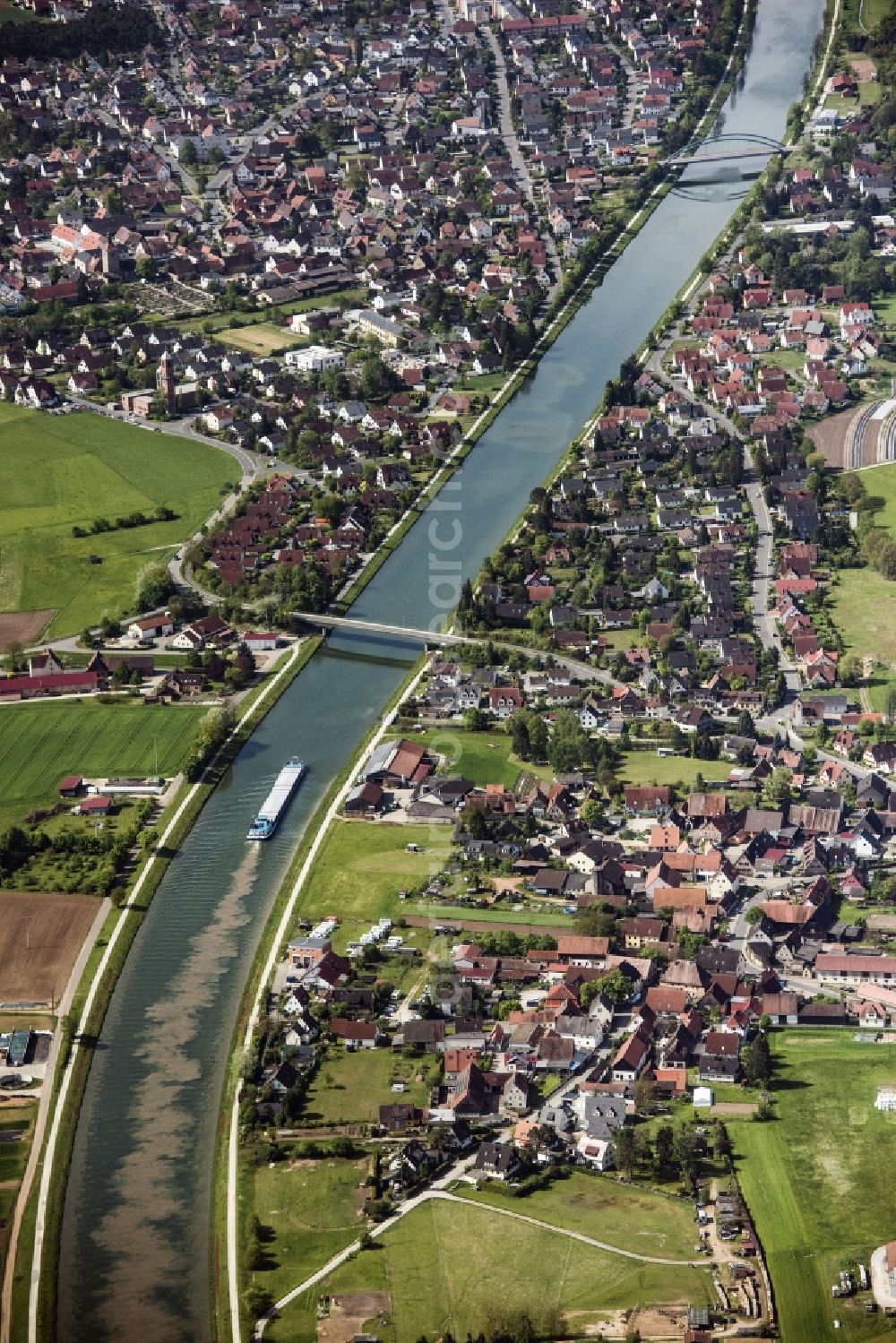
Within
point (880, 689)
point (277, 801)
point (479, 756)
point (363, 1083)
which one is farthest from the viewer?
point (880, 689)

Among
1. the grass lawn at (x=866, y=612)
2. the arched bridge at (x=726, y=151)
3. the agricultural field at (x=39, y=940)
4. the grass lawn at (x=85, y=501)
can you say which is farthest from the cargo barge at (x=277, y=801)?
the arched bridge at (x=726, y=151)

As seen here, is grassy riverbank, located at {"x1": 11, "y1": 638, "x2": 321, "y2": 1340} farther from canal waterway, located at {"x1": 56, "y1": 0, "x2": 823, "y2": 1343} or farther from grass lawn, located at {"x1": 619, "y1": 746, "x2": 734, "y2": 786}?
grass lawn, located at {"x1": 619, "y1": 746, "x2": 734, "y2": 786}

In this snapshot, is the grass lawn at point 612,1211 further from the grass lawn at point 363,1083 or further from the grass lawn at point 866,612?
the grass lawn at point 866,612

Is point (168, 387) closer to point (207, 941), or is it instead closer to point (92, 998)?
point (207, 941)

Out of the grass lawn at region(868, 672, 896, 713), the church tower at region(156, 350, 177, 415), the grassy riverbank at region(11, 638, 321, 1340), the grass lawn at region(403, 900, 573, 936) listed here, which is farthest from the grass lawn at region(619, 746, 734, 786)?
the church tower at region(156, 350, 177, 415)

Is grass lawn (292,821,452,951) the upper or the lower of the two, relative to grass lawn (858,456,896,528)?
lower

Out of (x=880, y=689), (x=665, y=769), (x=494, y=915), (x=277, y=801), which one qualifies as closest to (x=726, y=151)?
(x=880, y=689)
